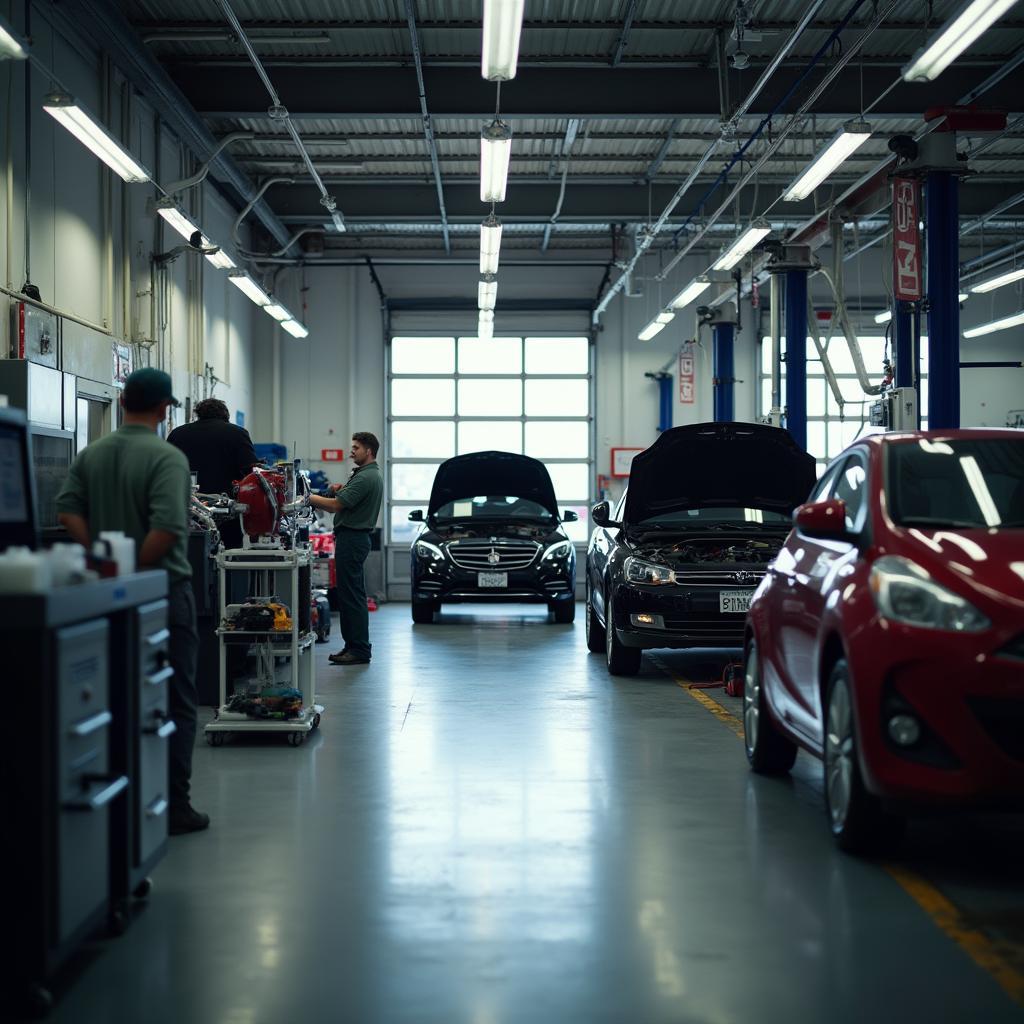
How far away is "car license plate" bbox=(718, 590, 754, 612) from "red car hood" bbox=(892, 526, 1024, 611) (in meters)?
4.41

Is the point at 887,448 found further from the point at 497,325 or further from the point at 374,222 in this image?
the point at 497,325

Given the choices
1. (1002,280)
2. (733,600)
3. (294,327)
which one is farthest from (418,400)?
(733,600)

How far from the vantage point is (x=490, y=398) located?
2156 centimetres

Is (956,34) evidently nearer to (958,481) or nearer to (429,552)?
(958,481)

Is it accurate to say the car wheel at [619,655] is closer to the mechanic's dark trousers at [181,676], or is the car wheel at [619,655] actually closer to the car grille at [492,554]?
the car grille at [492,554]

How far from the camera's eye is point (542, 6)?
11.4m

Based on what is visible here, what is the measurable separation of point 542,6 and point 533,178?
5891 mm

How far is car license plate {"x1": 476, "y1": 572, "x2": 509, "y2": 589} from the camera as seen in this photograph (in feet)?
44.9

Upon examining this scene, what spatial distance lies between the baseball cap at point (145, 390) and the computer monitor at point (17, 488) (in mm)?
727

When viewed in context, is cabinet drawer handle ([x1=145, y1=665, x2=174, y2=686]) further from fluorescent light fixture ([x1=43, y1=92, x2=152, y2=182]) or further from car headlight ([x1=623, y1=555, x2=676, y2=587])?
fluorescent light fixture ([x1=43, y1=92, x2=152, y2=182])

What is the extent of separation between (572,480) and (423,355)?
3.25m

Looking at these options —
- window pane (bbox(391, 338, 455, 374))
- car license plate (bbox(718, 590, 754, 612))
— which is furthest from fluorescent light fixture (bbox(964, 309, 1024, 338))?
car license plate (bbox(718, 590, 754, 612))

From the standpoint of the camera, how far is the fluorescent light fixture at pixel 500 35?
6953 mm

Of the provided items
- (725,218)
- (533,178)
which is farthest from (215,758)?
(725,218)
